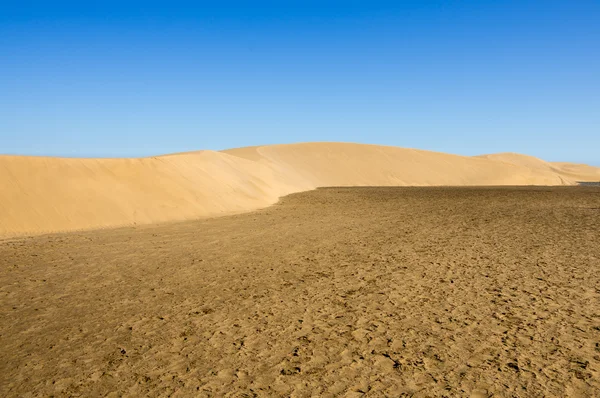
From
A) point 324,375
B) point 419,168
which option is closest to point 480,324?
point 324,375

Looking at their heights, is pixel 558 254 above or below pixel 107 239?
above

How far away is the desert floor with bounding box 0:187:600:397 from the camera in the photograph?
4.66 m

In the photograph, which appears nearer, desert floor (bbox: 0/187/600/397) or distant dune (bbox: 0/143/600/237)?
desert floor (bbox: 0/187/600/397)

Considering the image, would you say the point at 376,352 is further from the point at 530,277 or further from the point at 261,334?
the point at 530,277

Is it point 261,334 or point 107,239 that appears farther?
point 107,239

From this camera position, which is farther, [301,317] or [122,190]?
[122,190]

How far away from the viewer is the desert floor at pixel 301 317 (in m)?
4.66

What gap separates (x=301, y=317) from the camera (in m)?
6.51

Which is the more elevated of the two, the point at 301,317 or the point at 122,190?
the point at 122,190

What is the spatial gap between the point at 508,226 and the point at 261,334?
1217 cm

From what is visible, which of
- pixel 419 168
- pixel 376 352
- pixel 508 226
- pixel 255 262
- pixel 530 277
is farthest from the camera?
pixel 419 168

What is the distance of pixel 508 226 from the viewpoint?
15430 millimetres

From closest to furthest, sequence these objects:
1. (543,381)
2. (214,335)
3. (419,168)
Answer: (543,381) < (214,335) < (419,168)

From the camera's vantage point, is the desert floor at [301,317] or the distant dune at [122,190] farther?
the distant dune at [122,190]
